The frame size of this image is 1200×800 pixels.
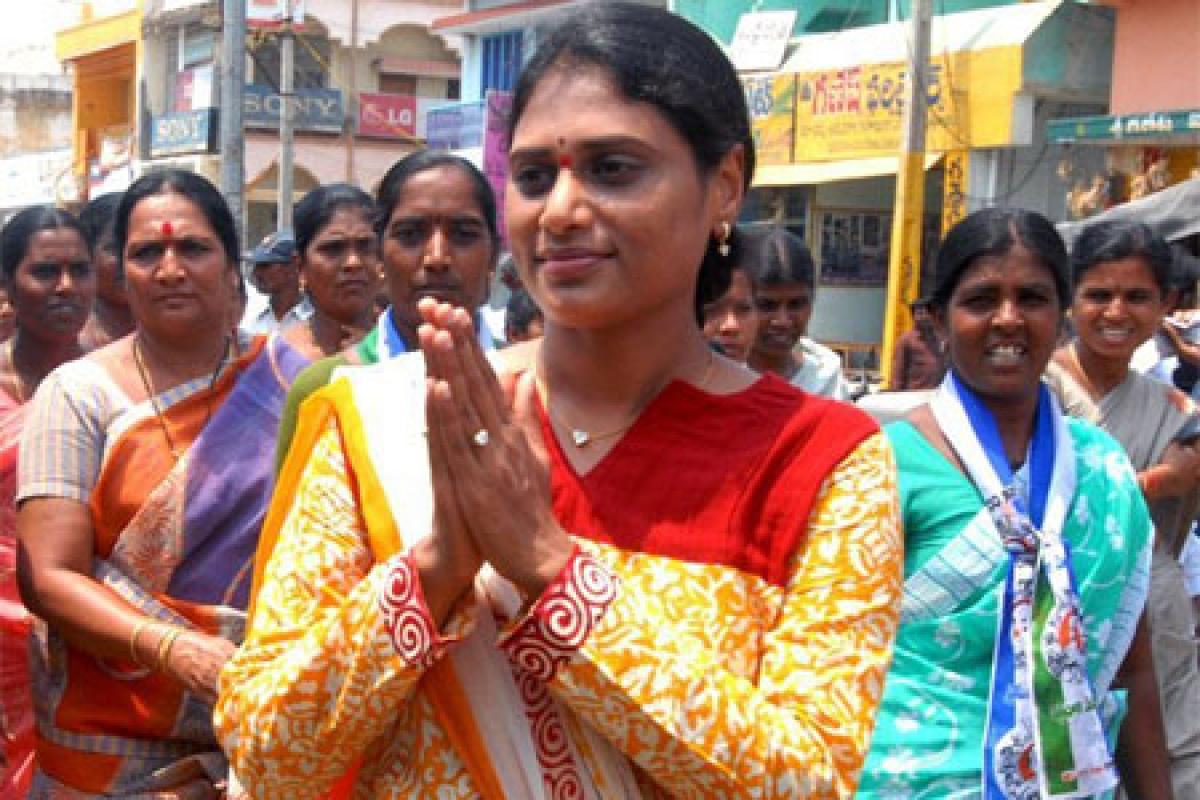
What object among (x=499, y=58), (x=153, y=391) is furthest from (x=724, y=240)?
(x=499, y=58)

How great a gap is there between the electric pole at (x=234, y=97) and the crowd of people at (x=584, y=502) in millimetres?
11759

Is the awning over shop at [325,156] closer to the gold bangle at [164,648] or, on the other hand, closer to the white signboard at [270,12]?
the white signboard at [270,12]

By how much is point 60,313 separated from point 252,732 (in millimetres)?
3345

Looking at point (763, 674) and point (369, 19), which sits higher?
point (369, 19)

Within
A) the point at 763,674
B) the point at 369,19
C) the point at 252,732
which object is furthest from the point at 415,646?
the point at 369,19

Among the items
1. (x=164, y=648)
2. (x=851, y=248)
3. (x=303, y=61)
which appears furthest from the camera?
(x=303, y=61)

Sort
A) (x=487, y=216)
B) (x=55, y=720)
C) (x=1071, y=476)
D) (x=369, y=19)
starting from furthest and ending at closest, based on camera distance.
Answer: (x=369, y=19), (x=487, y=216), (x=55, y=720), (x=1071, y=476)

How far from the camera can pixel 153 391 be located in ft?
12.4

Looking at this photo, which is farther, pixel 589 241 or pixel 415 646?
pixel 589 241

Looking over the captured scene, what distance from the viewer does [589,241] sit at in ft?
6.44

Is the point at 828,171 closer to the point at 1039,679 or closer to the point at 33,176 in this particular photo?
the point at 1039,679

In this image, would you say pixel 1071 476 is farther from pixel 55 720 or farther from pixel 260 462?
pixel 55 720

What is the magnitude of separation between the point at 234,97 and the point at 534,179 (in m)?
16.7

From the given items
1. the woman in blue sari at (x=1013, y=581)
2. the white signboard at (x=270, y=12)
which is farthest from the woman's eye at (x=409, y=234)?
the white signboard at (x=270, y=12)
